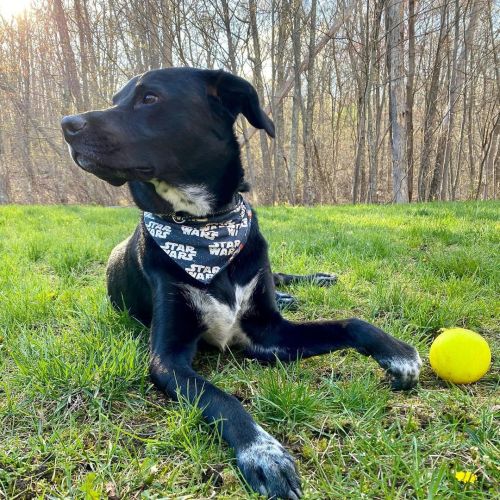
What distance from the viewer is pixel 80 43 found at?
15734mm

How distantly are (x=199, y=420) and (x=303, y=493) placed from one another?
465mm

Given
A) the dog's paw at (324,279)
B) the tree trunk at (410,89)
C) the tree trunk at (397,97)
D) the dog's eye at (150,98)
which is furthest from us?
the tree trunk at (410,89)

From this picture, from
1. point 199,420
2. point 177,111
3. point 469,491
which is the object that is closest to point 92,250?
point 177,111

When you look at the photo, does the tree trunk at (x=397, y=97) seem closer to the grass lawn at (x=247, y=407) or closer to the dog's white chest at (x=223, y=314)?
the grass lawn at (x=247, y=407)

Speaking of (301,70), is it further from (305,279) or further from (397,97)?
(305,279)

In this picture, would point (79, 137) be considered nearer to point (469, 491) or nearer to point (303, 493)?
point (303, 493)

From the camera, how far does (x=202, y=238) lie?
232 centimetres

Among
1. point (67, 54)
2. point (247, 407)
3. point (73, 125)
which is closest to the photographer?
point (247, 407)

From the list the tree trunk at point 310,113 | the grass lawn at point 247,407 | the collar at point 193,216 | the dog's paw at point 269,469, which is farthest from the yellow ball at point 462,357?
the tree trunk at point 310,113

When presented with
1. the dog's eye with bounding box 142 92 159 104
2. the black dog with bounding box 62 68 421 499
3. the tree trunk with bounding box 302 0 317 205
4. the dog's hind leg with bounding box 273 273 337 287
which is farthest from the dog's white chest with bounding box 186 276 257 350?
the tree trunk with bounding box 302 0 317 205

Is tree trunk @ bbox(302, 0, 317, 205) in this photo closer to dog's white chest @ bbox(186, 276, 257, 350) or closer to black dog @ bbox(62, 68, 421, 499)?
black dog @ bbox(62, 68, 421, 499)

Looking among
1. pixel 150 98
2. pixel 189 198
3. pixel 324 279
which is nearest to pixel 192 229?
pixel 189 198

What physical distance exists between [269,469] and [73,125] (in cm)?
174

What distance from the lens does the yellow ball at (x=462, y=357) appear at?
6.00 feet
